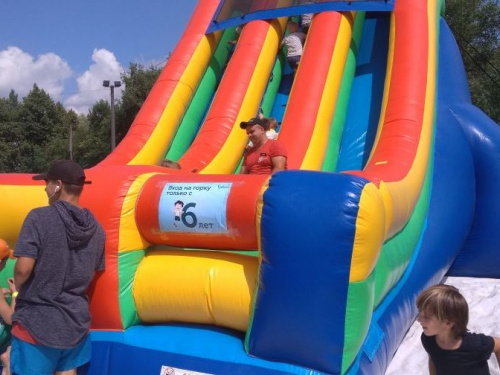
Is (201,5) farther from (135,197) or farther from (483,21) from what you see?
(483,21)

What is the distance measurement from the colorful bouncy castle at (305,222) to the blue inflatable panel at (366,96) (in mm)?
15

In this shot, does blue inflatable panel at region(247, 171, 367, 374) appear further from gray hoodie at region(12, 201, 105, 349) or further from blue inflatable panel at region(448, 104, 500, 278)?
blue inflatable panel at region(448, 104, 500, 278)

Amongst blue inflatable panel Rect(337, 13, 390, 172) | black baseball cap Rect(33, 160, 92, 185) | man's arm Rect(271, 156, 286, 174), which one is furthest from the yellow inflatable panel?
blue inflatable panel Rect(337, 13, 390, 172)

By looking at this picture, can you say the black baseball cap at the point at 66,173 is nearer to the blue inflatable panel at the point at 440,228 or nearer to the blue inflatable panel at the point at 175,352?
the blue inflatable panel at the point at 175,352

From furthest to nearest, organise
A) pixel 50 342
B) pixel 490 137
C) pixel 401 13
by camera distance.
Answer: pixel 401 13, pixel 490 137, pixel 50 342

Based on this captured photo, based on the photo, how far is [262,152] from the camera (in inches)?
114

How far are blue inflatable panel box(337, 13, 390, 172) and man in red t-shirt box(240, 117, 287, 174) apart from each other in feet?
2.86

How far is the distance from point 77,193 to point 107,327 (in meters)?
0.61

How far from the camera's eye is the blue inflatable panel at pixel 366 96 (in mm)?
3646

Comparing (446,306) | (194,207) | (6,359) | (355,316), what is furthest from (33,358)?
(446,306)

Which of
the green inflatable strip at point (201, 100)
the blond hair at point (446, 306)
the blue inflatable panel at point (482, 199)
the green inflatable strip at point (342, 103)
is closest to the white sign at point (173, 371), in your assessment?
the blond hair at point (446, 306)

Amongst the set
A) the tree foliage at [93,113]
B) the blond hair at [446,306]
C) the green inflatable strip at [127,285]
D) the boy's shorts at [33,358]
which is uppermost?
the tree foliage at [93,113]

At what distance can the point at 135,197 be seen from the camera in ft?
7.00

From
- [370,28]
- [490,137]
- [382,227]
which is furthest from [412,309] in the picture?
[370,28]
